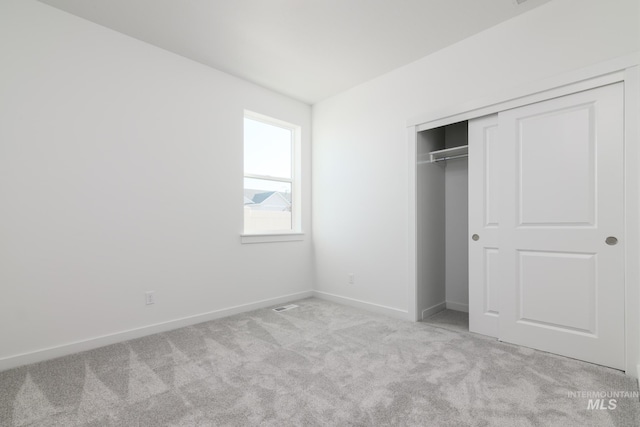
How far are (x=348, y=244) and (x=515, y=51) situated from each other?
8.37ft

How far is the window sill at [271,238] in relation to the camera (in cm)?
374

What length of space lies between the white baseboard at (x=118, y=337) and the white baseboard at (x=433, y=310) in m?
1.76

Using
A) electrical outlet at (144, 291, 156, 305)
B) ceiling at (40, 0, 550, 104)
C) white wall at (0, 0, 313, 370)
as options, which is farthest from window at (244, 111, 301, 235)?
electrical outlet at (144, 291, 156, 305)

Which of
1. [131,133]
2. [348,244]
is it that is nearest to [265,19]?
[131,133]

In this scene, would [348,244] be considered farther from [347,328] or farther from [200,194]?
[200,194]

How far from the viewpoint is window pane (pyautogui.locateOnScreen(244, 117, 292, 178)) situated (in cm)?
396

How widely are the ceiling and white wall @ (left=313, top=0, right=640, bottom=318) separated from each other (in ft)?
0.63

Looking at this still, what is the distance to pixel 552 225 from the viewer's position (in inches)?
97.0

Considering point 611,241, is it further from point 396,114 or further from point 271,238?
point 271,238

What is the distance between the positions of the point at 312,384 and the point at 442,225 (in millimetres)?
2497

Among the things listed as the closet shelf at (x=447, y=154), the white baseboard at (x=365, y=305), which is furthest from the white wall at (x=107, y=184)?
the closet shelf at (x=447, y=154)

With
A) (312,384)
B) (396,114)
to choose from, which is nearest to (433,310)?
(312,384)

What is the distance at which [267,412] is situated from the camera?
68.4 inches

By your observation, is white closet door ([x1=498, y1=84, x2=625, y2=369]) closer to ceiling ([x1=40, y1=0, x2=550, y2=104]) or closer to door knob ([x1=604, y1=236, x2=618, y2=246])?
door knob ([x1=604, y1=236, x2=618, y2=246])
